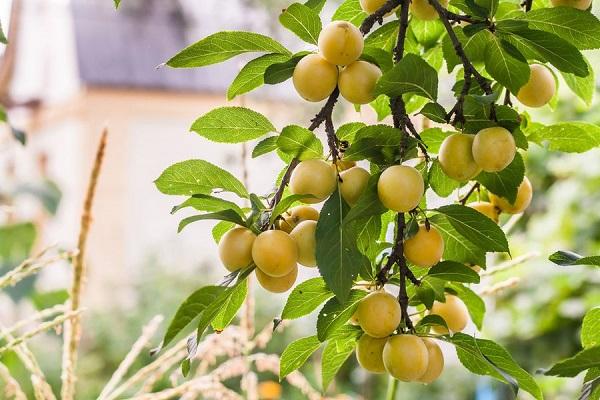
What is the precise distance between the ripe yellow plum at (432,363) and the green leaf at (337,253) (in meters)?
0.07

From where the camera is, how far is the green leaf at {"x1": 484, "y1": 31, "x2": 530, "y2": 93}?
36cm

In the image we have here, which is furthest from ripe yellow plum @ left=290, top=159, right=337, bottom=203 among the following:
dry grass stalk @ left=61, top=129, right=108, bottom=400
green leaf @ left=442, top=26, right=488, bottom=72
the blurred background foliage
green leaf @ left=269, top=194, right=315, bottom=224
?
the blurred background foliage

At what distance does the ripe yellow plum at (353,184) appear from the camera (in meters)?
0.34

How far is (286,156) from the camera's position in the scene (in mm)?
390

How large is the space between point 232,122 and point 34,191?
1349 mm

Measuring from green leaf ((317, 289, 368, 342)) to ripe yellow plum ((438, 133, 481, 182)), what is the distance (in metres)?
0.07

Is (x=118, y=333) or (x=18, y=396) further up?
(x=18, y=396)

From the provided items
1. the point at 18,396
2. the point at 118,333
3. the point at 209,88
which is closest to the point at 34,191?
the point at 18,396

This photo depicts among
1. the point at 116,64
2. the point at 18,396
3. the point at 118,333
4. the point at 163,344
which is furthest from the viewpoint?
the point at 116,64

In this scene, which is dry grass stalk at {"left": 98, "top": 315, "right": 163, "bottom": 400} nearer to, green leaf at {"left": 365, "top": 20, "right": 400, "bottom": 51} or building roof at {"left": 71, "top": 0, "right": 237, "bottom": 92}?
green leaf at {"left": 365, "top": 20, "right": 400, "bottom": 51}

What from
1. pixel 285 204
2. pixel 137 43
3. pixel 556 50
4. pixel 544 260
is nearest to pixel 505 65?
pixel 556 50

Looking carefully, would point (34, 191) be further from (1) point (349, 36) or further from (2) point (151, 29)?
(2) point (151, 29)

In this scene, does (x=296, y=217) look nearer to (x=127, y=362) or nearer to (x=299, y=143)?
(x=299, y=143)

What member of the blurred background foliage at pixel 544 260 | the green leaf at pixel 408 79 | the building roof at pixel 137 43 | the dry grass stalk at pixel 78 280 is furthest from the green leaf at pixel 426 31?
the building roof at pixel 137 43
